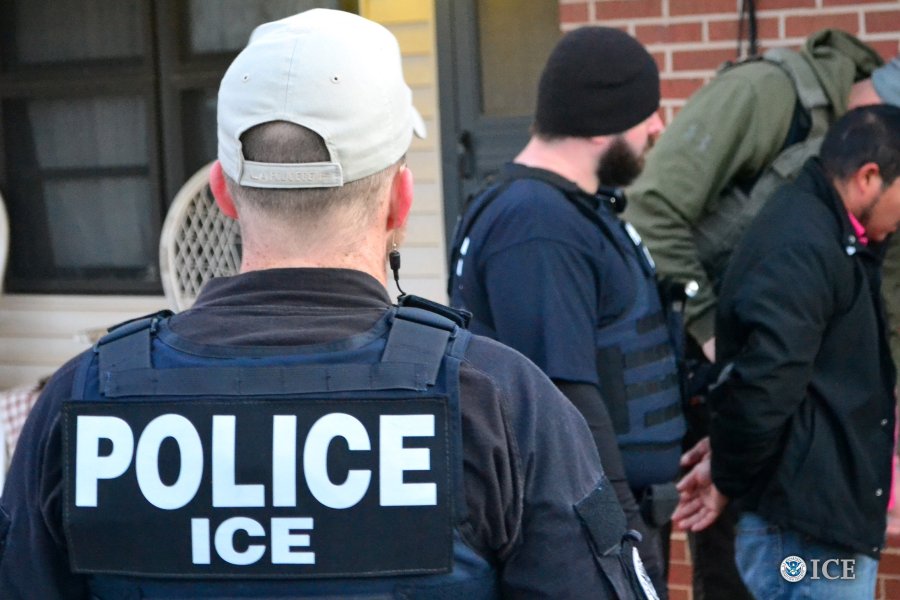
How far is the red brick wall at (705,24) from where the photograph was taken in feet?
12.8

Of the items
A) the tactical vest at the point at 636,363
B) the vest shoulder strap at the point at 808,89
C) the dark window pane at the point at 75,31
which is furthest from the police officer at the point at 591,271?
the dark window pane at the point at 75,31

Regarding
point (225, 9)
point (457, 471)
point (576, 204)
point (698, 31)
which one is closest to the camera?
point (457, 471)

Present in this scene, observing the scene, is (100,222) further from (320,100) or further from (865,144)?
(320,100)

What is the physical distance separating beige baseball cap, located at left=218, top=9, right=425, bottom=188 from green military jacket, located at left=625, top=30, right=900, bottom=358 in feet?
6.82

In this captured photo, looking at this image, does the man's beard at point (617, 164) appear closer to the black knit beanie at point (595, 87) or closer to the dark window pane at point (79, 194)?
the black knit beanie at point (595, 87)

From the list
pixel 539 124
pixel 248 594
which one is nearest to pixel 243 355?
pixel 248 594

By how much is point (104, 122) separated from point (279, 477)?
442 cm

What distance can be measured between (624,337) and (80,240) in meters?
3.49

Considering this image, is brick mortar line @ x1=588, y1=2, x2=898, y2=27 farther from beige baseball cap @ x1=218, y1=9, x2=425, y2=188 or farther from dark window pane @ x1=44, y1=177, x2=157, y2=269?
beige baseball cap @ x1=218, y1=9, x2=425, y2=188

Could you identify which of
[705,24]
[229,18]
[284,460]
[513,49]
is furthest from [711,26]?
[284,460]

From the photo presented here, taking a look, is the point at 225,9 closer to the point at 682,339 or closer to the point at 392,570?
the point at 682,339

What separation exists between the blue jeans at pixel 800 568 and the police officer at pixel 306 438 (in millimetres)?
1800

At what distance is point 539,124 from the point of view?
316 cm

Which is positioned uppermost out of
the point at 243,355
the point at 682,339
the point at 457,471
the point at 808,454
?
the point at 243,355
